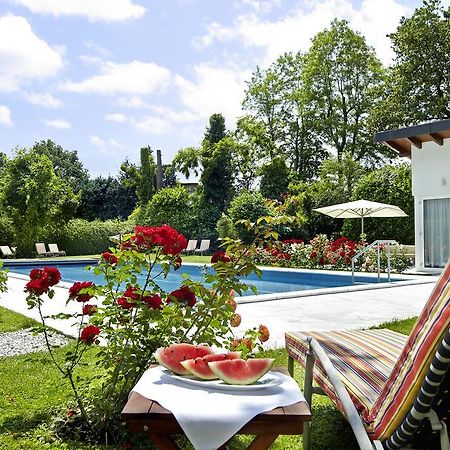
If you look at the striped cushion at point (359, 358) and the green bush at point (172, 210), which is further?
the green bush at point (172, 210)

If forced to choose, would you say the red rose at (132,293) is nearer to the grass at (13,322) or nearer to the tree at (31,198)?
the grass at (13,322)

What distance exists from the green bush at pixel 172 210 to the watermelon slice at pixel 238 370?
84.1ft

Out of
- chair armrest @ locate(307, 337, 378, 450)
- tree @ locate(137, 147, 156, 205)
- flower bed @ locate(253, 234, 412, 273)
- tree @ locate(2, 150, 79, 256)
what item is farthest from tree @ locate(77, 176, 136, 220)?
chair armrest @ locate(307, 337, 378, 450)

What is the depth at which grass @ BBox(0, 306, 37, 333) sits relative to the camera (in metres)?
7.29

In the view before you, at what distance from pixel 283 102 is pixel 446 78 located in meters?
10.7

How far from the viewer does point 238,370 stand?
7.04 feet

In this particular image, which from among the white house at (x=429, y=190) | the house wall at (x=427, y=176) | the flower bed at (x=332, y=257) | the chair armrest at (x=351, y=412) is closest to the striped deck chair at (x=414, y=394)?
the chair armrest at (x=351, y=412)

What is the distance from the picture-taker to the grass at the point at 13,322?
7.29m

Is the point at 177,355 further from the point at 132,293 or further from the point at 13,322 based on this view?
the point at 13,322

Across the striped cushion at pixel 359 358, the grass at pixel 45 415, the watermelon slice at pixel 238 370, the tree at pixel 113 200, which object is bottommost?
the grass at pixel 45 415

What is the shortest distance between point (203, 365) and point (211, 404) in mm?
271

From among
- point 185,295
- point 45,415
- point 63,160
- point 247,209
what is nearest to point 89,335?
point 185,295

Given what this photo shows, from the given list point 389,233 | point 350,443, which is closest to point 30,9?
point 389,233

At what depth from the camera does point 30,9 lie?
1462 centimetres
